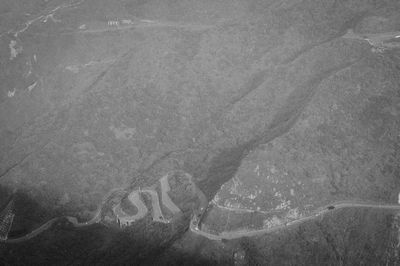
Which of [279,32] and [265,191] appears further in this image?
[279,32]

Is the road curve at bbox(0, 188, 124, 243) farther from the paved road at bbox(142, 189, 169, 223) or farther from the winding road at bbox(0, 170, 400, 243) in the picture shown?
the paved road at bbox(142, 189, 169, 223)

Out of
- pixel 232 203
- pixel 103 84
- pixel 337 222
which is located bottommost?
pixel 337 222

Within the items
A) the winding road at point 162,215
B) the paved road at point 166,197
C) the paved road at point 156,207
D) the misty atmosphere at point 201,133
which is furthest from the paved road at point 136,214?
the paved road at point 166,197

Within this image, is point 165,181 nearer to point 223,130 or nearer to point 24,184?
point 223,130

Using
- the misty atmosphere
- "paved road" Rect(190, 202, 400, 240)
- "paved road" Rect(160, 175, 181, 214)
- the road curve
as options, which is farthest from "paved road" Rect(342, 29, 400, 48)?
the road curve

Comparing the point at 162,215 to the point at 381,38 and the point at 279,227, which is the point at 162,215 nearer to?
the point at 279,227

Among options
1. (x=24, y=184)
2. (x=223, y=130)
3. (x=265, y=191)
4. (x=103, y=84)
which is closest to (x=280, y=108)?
(x=223, y=130)

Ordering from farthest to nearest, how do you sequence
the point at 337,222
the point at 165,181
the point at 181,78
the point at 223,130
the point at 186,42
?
1. the point at 186,42
2. the point at 181,78
3. the point at 223,130
4. the point at 165,181
5. the point at 337,222
